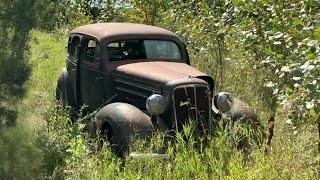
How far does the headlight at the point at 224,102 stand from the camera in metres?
5.46

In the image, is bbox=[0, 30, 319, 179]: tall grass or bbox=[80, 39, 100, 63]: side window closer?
bbox=[0, 30, 319, 179]: tall grass

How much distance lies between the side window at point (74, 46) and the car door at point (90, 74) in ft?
0.71

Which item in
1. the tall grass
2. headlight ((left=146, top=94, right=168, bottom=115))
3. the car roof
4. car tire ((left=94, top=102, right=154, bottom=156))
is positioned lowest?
the tall grass

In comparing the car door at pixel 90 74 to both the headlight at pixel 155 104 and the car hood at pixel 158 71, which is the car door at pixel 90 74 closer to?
the car hood at pixel 158 71

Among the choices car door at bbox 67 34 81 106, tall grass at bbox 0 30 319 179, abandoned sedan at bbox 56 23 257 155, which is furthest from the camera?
car door at bbox 67 34 81 106

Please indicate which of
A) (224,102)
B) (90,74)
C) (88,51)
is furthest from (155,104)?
(88,51)

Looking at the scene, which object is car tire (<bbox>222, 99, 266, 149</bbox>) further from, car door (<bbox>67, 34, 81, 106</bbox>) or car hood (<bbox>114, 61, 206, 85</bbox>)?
car door (<bbox>67, 34, 81, 106</bbox>)

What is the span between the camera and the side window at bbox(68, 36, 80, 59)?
6920 millimetres

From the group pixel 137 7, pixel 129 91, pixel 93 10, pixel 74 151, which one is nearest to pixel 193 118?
pixel 129 91

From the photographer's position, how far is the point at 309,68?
3.45 meters

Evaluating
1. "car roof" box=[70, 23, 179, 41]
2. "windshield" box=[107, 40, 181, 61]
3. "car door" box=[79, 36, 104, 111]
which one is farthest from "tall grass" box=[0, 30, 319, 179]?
"car roof" box=[70, 23, 179, 41]

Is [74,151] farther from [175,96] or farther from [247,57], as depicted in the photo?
[247,57]

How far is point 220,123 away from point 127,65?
4.83 ft

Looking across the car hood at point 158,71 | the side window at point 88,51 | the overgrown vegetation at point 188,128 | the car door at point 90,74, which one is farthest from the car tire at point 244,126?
the side window at point 88,51
